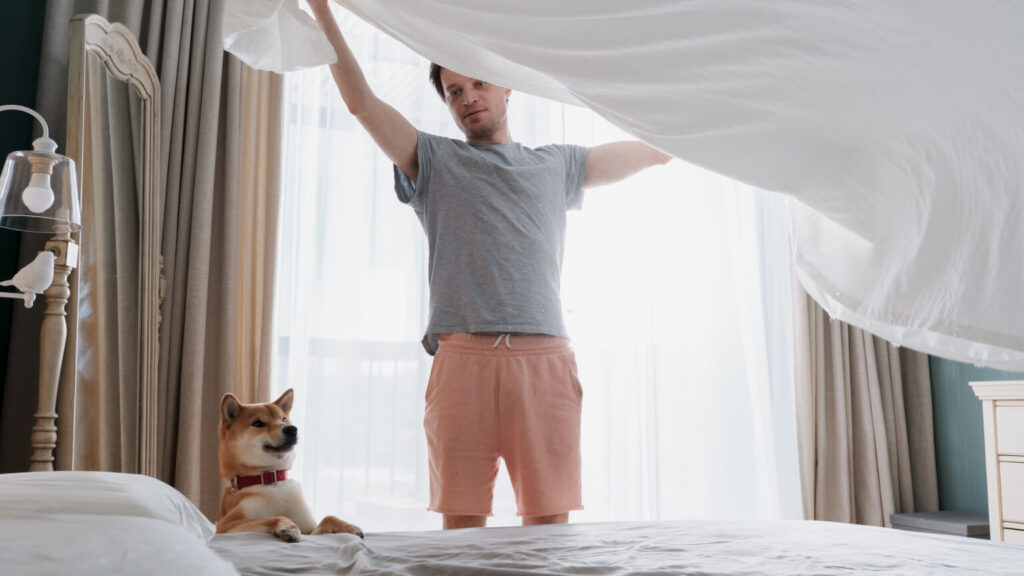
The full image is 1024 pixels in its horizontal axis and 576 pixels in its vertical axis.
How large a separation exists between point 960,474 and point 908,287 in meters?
2.58

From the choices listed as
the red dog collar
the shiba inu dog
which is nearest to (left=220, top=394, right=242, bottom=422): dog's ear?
the shiba inu dog

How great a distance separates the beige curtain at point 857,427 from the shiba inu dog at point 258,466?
2.18m

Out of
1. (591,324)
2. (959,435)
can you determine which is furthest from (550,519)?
(959,435)

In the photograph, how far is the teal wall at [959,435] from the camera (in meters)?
3.15

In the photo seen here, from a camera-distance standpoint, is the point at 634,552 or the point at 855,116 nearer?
the point at 634,552

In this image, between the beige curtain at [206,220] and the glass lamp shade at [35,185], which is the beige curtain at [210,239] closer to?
the beige curtain at [206,220]

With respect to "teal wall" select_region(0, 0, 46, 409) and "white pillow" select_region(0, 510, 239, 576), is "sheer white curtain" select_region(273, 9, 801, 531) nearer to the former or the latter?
"teal wall" select_region(0, 0, 46, 409)

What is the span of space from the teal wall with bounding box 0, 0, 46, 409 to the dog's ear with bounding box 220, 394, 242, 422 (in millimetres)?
828

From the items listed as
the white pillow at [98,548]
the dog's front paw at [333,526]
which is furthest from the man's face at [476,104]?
the white pillow at [98,548]

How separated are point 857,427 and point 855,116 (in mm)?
2470

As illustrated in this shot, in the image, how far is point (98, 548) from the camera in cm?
49

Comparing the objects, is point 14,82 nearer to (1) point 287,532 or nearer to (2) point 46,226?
A: (2) point 46,226

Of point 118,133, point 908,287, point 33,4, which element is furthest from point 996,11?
point 33,4

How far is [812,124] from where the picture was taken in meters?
1.12
